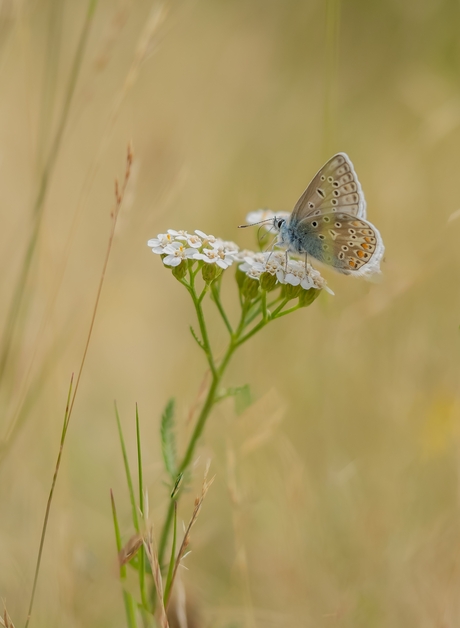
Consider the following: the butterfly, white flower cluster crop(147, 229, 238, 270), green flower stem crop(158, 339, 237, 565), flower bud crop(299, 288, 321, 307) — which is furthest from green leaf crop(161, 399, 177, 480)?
the butterfly

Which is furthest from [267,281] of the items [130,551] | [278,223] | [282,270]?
[130,551]

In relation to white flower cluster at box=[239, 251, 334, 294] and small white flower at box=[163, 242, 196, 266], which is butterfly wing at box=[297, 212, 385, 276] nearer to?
white flower cluster at box=[239, 251, 334, 294]

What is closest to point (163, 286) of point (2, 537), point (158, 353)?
point (158, 353)

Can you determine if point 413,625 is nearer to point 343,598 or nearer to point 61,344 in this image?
point 343,598

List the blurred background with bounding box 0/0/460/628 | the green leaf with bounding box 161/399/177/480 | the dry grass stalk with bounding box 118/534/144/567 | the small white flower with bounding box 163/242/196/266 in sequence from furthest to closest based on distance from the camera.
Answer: the blurred background with bounding box 0/0/460/628 < the small white flower with bounding box 163/242/196/266 < the green leaf with bounding box 161/399/177/480 < the dry grass stalk with bounding box 118/534/144/567

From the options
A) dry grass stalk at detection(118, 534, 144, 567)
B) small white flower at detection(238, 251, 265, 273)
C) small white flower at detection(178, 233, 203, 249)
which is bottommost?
dry grass stalk at detection(118, 534, 144, 567)

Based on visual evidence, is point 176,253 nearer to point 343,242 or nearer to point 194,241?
point 194,241

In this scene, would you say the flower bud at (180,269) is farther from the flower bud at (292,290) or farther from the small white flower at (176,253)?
the flower bud at (292,290)
